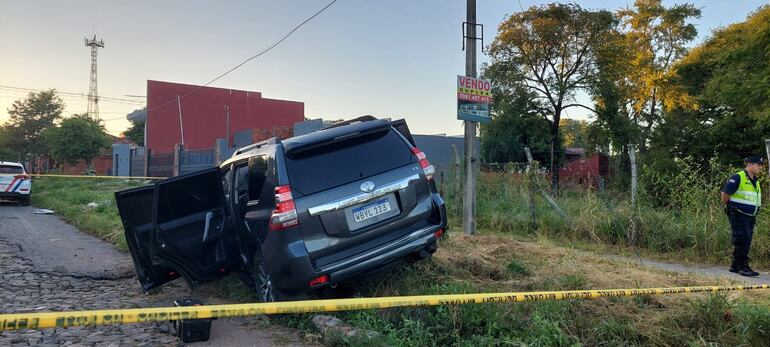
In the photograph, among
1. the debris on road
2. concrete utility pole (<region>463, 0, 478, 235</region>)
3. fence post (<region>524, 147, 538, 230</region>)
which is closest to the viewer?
the debris on road

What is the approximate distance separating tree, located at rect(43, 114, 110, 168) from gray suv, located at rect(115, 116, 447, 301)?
4162cm

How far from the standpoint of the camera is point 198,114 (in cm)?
4169

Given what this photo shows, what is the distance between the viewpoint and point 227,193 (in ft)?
19.5

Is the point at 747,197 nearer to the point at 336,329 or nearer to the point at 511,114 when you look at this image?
the point at 336,329

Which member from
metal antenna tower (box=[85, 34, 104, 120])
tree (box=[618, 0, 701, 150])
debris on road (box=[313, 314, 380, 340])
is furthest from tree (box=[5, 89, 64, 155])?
debris on road (box=[313, 314, 380, 340])

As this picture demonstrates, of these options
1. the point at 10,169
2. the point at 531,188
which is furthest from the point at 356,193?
the point at 10,169

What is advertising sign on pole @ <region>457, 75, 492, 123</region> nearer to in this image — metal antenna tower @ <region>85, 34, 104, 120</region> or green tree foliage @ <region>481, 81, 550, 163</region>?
green tree foliage @ <region>481, 81, 550, 163</region>

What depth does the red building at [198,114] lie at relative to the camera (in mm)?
40031

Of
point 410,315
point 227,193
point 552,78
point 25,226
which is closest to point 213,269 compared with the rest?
point 227,193

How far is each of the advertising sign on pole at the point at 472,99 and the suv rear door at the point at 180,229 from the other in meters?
4.58

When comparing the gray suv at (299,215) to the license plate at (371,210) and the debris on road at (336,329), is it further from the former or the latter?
the debris on road at (336,329)

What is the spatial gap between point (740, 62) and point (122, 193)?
23248mm

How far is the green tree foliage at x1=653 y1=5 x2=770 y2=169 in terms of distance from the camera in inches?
749

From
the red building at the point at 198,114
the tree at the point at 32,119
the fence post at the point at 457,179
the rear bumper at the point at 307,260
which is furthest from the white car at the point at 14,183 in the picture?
the tree at the point at 32,119
